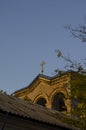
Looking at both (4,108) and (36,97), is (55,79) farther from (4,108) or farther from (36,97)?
(4,108)

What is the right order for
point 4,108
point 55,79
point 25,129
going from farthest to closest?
point 55,79 → point 25,129 → point 4,108

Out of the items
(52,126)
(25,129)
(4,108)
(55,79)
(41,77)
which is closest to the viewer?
(4,108)

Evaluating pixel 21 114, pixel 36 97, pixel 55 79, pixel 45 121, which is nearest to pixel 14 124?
pixel 21 114

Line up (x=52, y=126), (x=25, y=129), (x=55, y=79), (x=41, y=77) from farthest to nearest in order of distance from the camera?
(x=41, y=77)
(x=55, y=79)
(x=52, y=126)
(x=25, y=129)

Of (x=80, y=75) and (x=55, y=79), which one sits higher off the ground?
(x=55, y=79)

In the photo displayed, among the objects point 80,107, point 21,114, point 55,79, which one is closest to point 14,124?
point 21,114

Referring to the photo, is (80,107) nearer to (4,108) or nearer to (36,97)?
(4,108)

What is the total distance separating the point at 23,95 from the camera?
3728 cm

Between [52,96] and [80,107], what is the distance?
15727mm

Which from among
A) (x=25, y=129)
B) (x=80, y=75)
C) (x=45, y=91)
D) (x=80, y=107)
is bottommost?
(x=25, y=129)

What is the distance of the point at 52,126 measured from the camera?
18.0m

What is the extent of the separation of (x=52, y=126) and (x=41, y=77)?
56.6 ft

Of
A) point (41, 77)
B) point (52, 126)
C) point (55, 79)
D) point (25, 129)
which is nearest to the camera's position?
point (25, 129)

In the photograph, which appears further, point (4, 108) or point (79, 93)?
point (79, 93)
